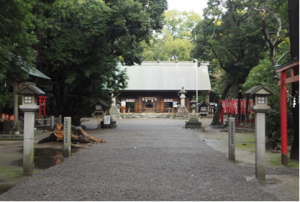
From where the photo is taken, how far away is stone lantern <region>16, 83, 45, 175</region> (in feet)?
24.3

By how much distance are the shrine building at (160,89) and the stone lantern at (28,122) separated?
3343cm

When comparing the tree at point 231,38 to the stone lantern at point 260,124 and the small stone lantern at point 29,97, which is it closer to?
the stone lantern at point 260,124

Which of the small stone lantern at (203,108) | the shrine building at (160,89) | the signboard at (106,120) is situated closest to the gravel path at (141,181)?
the small stone lantern at (203,108)

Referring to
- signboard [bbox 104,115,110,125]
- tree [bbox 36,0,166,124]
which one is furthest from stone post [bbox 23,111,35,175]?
signboard [bbox 104,115,110,125]

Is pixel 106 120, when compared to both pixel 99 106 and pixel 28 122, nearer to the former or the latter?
pixel 99 106

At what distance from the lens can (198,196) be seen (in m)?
5.73

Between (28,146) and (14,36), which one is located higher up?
(14,36)

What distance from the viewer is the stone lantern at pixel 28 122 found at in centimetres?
739

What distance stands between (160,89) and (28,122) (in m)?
34.5

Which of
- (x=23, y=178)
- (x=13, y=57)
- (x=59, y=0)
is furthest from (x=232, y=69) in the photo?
(x=23, y=178)

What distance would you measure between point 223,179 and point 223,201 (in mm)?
1709

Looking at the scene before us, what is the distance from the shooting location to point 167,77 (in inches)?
1753

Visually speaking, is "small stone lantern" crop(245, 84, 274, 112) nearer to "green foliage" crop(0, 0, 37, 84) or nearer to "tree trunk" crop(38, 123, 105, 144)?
"green foliage" crop(0, 0, 37, 84)

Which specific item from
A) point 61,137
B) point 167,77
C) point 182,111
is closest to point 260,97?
point 61,137
